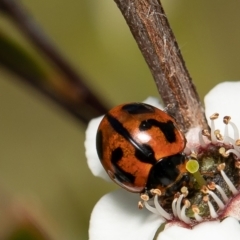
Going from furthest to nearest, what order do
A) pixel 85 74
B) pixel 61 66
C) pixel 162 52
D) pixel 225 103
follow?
pixel 85 74 → pixel 61 66 → pixel 225 103 → pixel 162 52

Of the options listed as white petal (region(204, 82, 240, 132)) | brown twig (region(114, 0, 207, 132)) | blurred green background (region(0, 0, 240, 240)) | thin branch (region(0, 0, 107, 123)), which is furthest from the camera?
blurred green background (region(0, 0, 240, 240))

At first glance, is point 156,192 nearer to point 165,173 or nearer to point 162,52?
point 165,173

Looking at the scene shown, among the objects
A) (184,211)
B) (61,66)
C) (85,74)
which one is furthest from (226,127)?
(85,74)

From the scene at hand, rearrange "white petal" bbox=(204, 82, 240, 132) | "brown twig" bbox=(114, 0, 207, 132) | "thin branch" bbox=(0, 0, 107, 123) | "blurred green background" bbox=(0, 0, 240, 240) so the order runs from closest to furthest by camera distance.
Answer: "brown twig" bbox=(114, 0, 207, 132) → "white petal" bbox=(204, 82, 240, 132) → "thin branch" bbox=(0, 0, 107, 123) → "blurred green background" bbox=(0, 0, 240, 240)

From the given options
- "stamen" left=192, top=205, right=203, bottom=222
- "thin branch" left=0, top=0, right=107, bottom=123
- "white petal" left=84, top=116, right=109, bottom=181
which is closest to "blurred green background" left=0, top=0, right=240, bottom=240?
"thin branch" left=0, top=0, right=107, bottom=123

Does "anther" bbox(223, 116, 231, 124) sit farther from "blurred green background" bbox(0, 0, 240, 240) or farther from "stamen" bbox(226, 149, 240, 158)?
"blurred green background" bbox(0, 0, 240, 240)

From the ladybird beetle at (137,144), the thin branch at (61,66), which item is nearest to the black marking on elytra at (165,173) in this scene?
the ladybird beetle at (137,144)

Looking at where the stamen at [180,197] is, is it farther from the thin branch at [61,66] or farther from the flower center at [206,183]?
the thin branch at [61,66]
